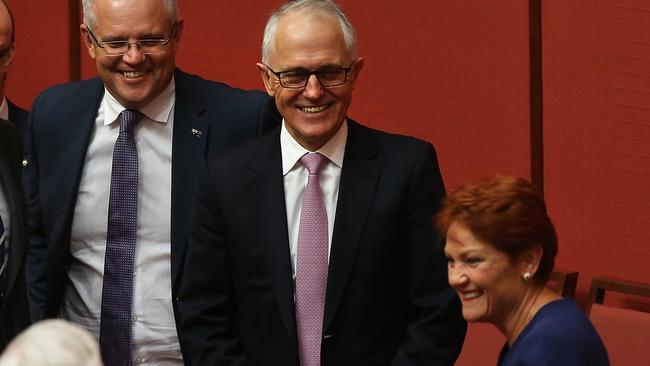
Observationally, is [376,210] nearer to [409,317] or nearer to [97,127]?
[409,317]

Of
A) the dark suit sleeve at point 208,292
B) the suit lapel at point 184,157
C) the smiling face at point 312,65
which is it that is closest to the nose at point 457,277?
the smiling face at point 312,65

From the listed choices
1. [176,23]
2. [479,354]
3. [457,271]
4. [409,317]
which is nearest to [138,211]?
[176,23]

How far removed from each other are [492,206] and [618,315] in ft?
5.13

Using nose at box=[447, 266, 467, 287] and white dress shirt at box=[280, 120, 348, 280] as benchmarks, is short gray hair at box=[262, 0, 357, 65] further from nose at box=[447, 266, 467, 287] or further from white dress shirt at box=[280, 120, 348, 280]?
nose at box=[447, 266, 467, 287]

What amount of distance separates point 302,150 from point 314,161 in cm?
4

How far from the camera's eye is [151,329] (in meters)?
2.98

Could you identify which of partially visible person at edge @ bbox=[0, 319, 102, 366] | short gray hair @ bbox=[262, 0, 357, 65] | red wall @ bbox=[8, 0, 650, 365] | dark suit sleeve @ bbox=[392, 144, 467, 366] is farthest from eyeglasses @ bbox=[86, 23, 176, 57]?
red wall @ bbox=[8, 0, 650, 365]

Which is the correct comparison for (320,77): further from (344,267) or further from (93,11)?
(93,11)

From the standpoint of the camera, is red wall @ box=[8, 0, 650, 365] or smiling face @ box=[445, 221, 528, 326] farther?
red wall @ box=[8, 0, 650, 365]

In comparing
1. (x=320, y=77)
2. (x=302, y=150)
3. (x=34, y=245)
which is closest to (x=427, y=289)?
(x=302, y=150)

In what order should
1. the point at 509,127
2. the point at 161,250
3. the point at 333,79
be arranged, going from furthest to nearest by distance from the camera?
the point at 509,127
the point at 161,250
the point at 333,79

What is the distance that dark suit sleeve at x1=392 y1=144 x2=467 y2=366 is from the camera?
270 centimetres

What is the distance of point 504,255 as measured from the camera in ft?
7.83

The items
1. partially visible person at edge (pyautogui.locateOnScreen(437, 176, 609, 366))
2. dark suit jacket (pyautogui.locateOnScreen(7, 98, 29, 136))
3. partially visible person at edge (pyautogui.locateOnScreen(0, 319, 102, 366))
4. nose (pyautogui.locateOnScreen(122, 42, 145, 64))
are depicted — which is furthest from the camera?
dark suit jacket (pyautogui.locateOnScreen(7, 98, 29, 136))
